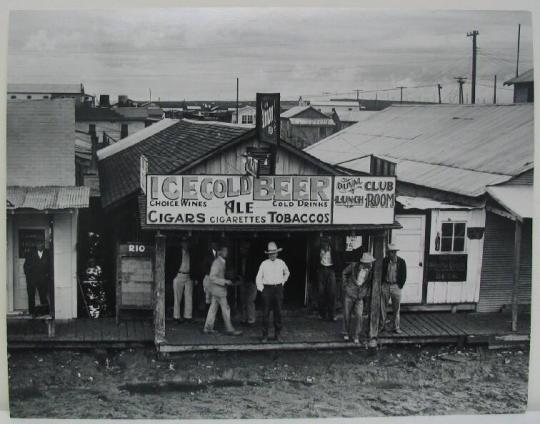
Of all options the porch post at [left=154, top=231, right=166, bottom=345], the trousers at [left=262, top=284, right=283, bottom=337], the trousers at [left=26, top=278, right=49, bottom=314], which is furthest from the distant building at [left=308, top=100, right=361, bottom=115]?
→ the trousers at [left=26, top=278, right=49, bottom=314]

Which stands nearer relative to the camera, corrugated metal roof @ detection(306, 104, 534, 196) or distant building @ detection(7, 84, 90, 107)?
distant building @ detection(7, 84, 90, 107)

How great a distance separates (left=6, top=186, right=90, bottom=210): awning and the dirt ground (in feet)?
5.86

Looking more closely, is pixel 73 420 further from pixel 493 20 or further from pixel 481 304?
pixel 493 20

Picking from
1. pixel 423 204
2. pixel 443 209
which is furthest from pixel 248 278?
pixel 443 209

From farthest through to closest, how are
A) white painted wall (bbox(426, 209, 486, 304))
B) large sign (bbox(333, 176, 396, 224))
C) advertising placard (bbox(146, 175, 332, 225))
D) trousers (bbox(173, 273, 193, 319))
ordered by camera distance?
white painted wall (bbox(426, 209, 486, 304)) → trousers (bbox(173, 273, 193, 319)) → large sign (bbox(333, 176, 396, 224)) → advertising placard (bbox(146, 175, 332, 225))

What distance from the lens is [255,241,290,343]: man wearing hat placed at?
12.0 metres

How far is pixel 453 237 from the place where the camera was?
13.3 meters

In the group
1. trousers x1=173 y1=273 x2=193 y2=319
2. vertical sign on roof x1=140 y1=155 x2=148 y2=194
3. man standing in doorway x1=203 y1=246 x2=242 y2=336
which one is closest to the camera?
vertical sign on roof x1=140 y1=155 x2=148 y2=194

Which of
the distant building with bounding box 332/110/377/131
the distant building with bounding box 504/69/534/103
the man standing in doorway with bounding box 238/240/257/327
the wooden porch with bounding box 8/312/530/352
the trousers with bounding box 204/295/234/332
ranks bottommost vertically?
the wooden porch with bounding box 8/312/530/352

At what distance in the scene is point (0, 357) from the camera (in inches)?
457

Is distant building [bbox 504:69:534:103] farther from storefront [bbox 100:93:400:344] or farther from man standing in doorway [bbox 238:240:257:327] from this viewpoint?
man standing in doorway [bbox 238:240:257:327]

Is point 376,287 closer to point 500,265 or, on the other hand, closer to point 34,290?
point 500,265

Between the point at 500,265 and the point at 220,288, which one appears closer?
the point at 220,288

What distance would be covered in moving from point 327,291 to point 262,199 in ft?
5.93
